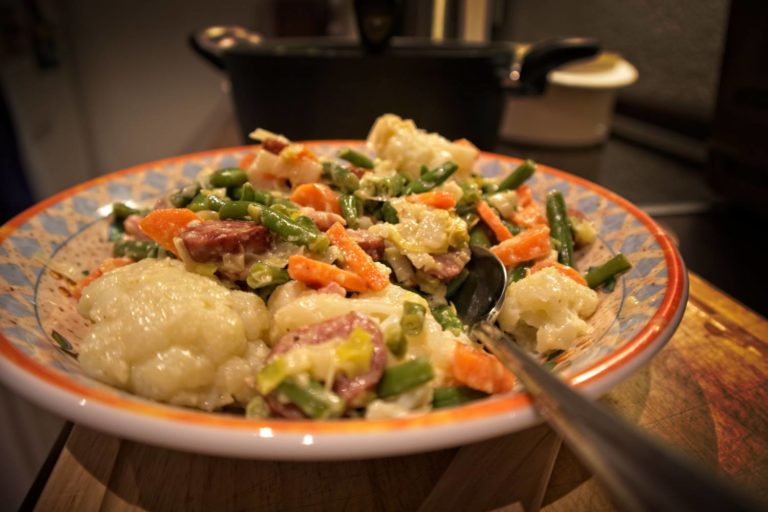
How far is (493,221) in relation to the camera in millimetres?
1250

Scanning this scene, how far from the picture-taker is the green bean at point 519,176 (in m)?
1.44

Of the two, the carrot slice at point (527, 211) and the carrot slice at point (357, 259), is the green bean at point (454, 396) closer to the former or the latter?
the carrot slice at point (357, 259)

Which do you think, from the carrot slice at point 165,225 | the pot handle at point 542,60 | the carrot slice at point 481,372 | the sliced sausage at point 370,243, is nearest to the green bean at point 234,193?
the carrot slice at point 165,225

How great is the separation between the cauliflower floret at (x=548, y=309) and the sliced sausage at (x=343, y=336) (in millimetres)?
343

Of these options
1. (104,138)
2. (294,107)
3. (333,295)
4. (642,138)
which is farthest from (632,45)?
(104,138)

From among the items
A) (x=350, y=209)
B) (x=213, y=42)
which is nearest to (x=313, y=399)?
(x=350, y=209)

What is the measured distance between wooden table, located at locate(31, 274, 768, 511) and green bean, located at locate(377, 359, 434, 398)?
0.14 metres

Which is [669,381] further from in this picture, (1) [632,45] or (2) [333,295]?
(1) [632,45]

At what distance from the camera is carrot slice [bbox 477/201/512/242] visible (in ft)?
4.05

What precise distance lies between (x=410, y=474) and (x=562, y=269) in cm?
52

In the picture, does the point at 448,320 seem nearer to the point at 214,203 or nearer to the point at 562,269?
the point at 562,269

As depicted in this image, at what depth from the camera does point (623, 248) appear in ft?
3.83

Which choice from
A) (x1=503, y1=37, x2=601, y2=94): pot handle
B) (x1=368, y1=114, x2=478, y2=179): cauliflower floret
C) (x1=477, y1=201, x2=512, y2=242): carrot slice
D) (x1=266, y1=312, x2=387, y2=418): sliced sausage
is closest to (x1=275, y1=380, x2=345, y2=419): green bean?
(x1=266, y1=312, x2=387, y2=418): sliced sausage

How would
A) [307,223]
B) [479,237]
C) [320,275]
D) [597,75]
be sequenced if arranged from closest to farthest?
1. [320,275]
2. [307,223]
3. [479,237]
4. [597,75]
